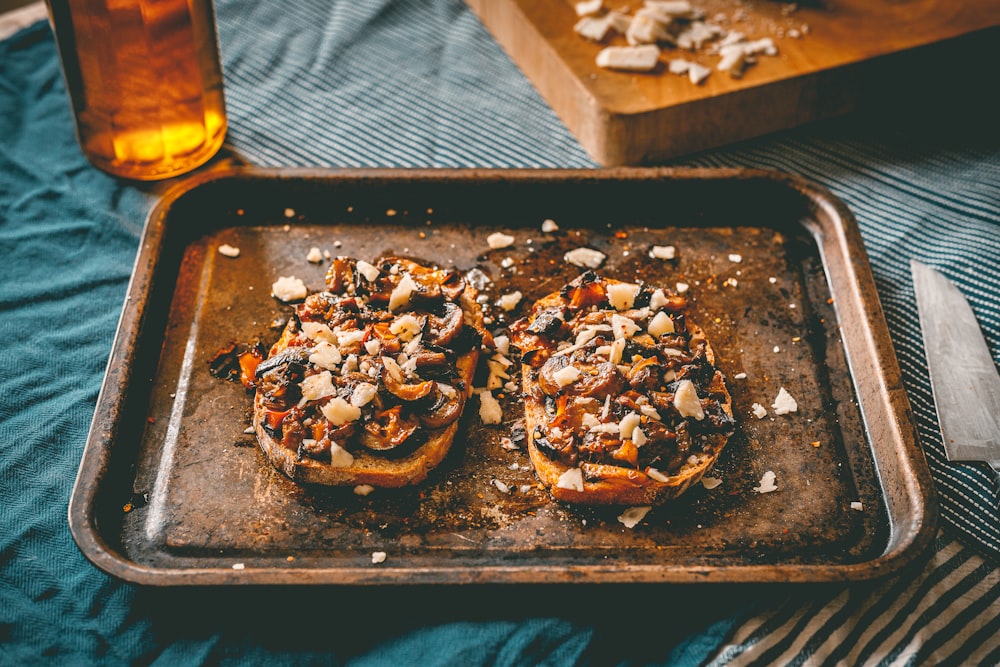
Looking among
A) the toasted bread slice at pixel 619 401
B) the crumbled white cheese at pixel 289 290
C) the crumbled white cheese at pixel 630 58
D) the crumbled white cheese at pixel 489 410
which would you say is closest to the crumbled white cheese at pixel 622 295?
the toasted bread slice at pixel 619 401

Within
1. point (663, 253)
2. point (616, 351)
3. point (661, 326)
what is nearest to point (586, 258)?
point (663, 253)

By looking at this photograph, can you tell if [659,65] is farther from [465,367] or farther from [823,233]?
[465,367]

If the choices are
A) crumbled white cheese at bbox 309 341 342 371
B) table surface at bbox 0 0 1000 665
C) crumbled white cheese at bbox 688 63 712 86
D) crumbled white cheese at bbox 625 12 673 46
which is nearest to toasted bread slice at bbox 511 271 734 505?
table surface at bbox 0 0 1000 665

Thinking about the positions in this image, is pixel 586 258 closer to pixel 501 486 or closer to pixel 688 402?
pixel 688 402

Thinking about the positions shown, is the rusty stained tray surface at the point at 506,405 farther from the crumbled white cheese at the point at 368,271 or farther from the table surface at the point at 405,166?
the crumbled white cheese at the point at 368,271

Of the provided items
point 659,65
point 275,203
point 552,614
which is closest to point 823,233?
point 659,65

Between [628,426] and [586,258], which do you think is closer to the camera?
[628,426]
